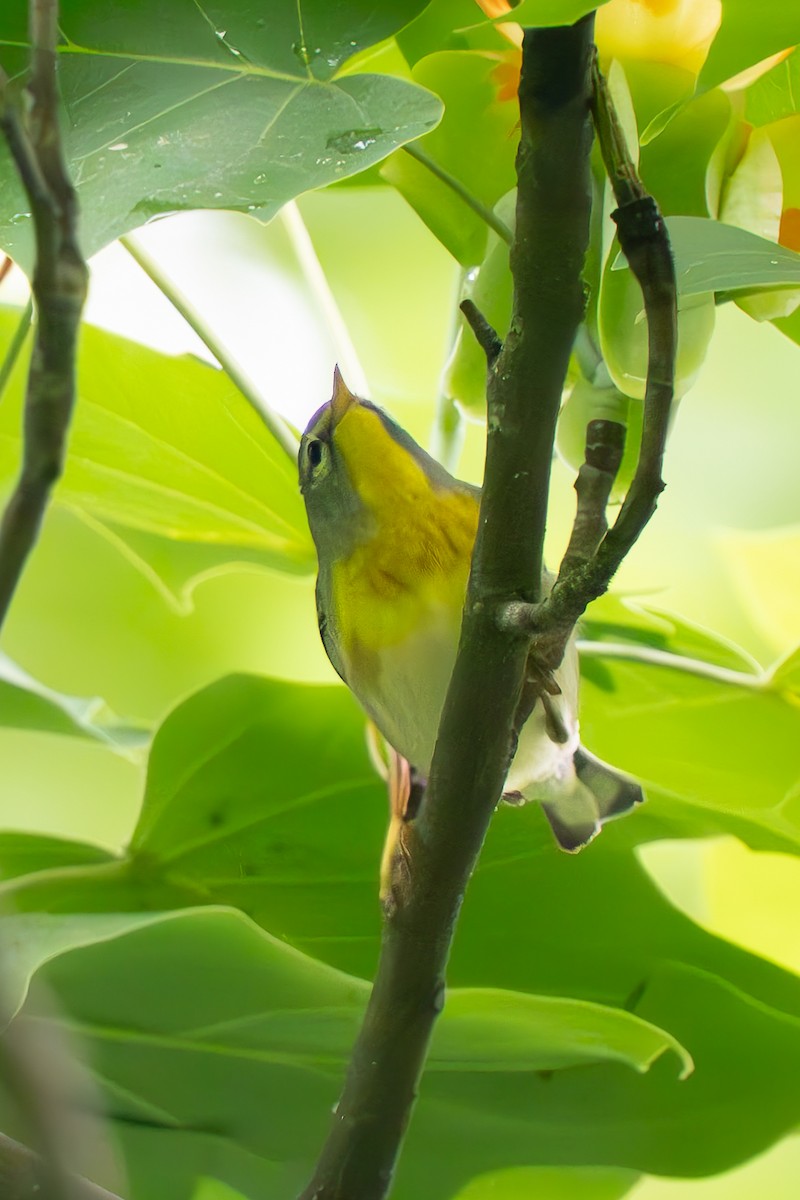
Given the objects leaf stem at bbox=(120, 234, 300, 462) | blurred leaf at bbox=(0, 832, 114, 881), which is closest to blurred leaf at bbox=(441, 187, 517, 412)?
leaf stem at bbox=(120, 234, 300, 462)

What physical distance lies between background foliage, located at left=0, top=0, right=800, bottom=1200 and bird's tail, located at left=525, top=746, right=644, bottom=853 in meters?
0.05

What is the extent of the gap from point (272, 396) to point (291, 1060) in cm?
48

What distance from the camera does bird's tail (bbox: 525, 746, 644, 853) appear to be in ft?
1.93

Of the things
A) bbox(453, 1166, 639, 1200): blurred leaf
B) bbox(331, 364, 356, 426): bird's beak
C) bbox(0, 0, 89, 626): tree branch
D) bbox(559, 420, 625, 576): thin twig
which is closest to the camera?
bbox(0, 0, 89, 626): tree branch

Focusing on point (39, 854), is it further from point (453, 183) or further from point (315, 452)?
point (453, 183)

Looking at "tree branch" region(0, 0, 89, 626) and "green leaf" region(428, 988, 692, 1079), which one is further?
"green leaf" region(428, 988, 692, 1079)

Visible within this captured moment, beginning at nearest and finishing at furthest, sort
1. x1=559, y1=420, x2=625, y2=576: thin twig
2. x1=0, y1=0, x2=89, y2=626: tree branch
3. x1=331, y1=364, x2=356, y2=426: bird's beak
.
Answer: x1=0, y1=0, x2=89, y2=626: tree branch, x1=559, y1=420, x2=625, y2=576: thin twig, x1=331, y1=364, x2=356, y2=426: bird's beak

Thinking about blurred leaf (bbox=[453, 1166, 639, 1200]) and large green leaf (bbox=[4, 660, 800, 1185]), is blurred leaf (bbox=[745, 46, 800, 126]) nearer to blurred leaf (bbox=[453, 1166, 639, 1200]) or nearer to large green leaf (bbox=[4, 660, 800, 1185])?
large green leaf (bbox=[4, 660, 800, 1185])

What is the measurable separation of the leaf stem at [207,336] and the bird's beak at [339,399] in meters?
0.06

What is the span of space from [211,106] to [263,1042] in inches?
17.6

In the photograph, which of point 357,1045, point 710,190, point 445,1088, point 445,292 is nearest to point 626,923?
point 445,1088

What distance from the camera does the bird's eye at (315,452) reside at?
537 millimetres

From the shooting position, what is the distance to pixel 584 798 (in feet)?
1.95

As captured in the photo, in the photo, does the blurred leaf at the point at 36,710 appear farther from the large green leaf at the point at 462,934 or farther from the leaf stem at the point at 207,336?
the leaf stem at the point at 207,336
